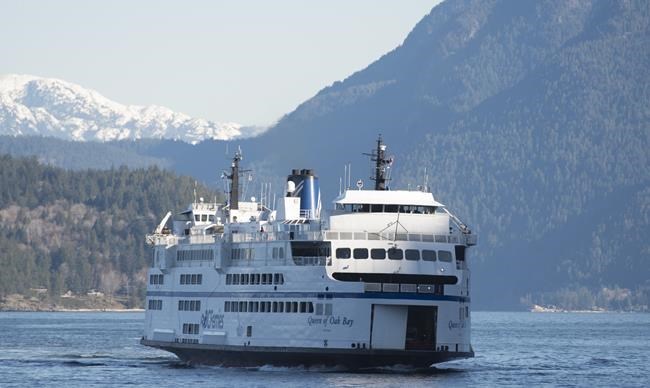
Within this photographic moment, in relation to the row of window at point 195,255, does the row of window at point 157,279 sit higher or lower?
lower

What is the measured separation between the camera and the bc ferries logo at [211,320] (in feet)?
287

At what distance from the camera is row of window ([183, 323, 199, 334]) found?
90250 mm

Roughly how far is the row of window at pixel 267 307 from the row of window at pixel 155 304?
381 inches

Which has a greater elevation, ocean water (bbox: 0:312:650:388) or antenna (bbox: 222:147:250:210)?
antenna (bbox: 222:147:250:210)

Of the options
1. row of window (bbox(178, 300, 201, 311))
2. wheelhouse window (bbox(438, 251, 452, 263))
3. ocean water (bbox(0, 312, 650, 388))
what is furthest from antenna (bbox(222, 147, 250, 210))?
wheelhouse window (bbox(438, 251, 452, 263))

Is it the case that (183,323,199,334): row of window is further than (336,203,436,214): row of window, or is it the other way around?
(183,323,199,334): row of window

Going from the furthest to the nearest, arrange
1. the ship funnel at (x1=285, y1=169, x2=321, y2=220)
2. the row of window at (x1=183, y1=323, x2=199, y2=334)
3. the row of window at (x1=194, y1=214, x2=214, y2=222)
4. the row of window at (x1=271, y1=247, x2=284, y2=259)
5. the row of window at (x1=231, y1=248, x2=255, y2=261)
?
the row of window at (x1=194, y1=214, x2=214, y2=222)
the row of window at (x1=183, y1=323, x2=199, y2=334)
the ship funnel at (x1=285, y1=169, x2=321, y2=220)
the row of window at (x1=231, y1=248, x2=255, y2=261)
the row of window at (x1=271, y1=247, x2=284, y2=259)

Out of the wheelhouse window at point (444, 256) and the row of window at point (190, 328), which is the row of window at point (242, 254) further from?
the wheelhouse window at point (444, 256)

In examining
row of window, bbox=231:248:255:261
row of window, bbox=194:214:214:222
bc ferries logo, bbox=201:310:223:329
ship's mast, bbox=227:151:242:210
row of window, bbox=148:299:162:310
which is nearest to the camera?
row of window, bbox=231:248:255:261

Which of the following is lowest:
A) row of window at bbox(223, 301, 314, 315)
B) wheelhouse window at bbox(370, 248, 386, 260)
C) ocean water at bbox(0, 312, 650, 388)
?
ocean water at bbox(0, 312, 650, 388)

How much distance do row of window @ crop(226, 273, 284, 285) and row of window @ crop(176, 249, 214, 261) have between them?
2.82m

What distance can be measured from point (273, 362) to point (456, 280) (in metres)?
10.1

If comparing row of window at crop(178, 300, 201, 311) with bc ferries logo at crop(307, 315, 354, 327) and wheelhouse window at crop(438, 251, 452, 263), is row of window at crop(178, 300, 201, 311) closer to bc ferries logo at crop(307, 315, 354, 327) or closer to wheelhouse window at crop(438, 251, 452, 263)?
bc ferries logo at crop(307, 315, 354, 327)

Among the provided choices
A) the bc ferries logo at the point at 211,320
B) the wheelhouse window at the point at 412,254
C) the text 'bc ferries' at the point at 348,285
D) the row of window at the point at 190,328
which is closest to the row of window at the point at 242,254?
the text 'bc ferries' at the point at 348,285
